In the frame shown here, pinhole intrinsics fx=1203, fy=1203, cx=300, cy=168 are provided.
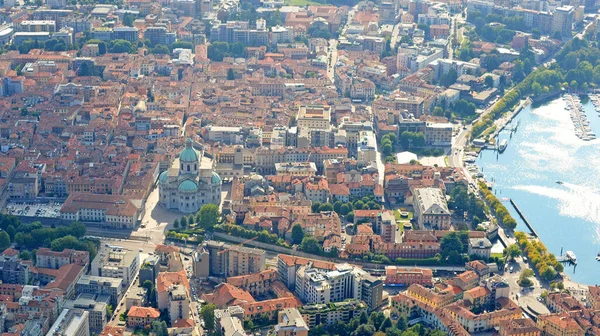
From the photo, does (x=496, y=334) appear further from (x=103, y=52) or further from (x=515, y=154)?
(x=103, y=52)

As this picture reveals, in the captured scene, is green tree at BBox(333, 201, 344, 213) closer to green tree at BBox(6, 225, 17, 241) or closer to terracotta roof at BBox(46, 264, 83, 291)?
terracotta roof at BBox(46, 264, 83, 291)

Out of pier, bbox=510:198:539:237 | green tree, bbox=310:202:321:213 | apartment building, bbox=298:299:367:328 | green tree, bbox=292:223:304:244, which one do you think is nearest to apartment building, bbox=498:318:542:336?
apartment building, bbox=298:299:367:328

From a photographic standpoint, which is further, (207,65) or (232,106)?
(207,65)

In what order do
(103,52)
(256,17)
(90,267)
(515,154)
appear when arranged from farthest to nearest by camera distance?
(256,17), (103,52), (515,154), (90,267)

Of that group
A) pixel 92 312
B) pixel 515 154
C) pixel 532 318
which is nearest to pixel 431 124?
pixel 515 154

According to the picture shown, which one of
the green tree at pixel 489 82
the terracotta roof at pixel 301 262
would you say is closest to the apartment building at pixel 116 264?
the terracotta roof at pixel 301 262

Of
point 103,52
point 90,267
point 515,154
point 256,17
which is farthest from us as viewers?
point 256,17
